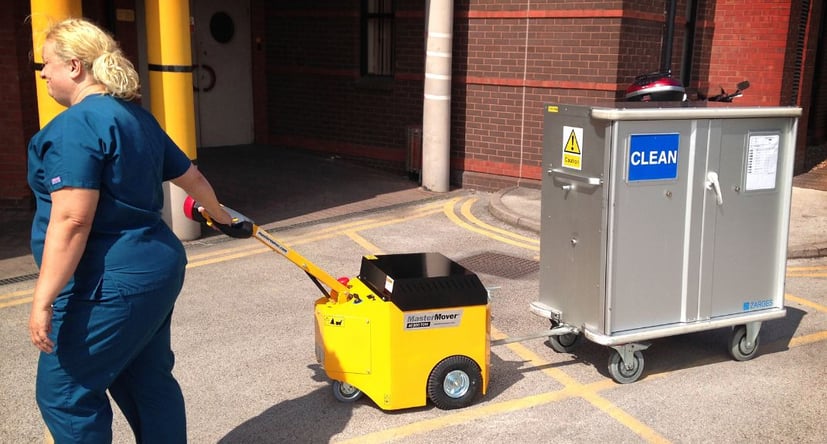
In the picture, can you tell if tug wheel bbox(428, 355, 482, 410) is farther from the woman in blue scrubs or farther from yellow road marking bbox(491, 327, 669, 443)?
the woman in blue scrubs

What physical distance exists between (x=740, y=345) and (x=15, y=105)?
8520 mm

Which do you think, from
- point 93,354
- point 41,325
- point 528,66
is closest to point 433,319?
point 93,354

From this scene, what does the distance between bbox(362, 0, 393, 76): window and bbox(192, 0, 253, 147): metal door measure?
2641 millimetres

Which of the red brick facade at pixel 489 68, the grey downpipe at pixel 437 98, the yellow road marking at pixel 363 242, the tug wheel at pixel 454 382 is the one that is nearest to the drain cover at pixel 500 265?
the yellow road marking at pixel 363 242

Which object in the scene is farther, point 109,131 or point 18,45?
point 18,45

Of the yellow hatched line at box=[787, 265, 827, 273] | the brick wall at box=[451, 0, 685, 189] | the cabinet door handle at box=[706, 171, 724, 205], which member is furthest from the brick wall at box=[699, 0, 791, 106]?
the cabinet door handle at box=[706, 171, 724, 205]

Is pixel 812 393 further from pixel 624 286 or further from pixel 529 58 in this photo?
pixel 529 58

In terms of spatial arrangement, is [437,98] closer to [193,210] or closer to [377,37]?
[377,37]

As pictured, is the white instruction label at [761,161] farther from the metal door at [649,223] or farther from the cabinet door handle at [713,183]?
the metal door at [649,223]

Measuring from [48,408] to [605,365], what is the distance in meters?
3.58

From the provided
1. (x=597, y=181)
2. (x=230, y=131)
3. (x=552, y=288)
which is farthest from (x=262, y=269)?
(x=230, y=131)

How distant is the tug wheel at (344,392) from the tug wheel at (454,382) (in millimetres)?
461

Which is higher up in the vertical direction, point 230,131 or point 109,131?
point 109,131

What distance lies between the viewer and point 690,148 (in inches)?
197
